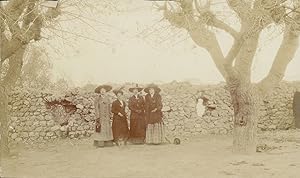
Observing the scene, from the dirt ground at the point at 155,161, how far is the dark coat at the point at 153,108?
0.86 m

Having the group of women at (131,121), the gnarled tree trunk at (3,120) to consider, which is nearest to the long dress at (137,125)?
the group of women at (131,121)

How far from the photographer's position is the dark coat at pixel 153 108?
49.2ft

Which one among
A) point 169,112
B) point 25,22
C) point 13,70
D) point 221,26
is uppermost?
point 25,22

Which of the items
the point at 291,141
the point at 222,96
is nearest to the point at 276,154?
the point at 291,141

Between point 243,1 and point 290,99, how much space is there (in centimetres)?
957

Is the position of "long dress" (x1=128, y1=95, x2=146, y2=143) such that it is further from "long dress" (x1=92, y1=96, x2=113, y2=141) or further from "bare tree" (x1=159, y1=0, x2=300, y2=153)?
"bare tree" (x1=159, y1=0, x2=300, y2=153)

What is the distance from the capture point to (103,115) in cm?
1467

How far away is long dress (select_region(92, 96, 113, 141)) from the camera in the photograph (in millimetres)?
14547

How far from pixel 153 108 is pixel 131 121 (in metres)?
0.81

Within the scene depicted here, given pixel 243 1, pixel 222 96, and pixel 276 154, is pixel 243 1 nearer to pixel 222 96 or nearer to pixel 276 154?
pixel 276 154

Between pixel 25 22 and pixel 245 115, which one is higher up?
pixel 25 22

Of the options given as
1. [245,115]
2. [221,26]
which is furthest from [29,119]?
[221,26]

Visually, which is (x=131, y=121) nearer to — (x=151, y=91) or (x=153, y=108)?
(x=153, y=108)

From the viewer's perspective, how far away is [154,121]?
49.2 feet
